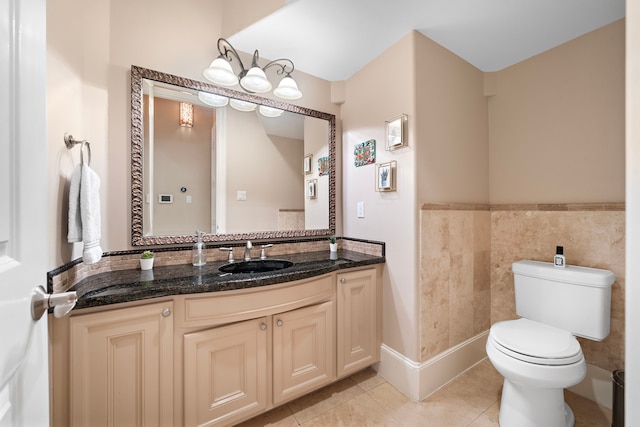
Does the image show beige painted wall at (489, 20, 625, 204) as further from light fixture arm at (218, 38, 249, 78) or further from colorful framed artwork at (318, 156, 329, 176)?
light fixture arm at (218, 38, 249, 78)

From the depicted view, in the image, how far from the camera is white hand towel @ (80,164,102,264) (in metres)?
1.09

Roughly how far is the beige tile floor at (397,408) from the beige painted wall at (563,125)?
132 cm

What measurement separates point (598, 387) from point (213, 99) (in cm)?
307

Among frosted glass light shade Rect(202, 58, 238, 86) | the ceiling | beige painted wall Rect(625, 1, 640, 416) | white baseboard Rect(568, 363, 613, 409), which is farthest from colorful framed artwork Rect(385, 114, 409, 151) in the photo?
white baseboard Rect(568, 363, 613, 409)

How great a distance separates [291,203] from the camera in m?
2.07

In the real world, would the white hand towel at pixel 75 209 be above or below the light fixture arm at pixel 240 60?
below

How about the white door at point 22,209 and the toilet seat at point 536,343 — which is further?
the toilet seat at point 536,343

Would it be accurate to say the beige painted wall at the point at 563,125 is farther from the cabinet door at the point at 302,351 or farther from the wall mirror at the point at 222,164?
the cabinet door at the point at 302,351

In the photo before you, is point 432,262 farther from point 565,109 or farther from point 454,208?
point 565,109

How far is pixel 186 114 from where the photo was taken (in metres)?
1.67

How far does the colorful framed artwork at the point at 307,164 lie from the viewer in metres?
2.12

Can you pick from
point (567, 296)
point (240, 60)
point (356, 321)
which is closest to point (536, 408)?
point (567, 296)

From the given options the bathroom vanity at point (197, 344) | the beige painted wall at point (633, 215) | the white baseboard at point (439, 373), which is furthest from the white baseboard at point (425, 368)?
the beige painted wall at point (633, 215)

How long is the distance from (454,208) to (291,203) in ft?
4.01
